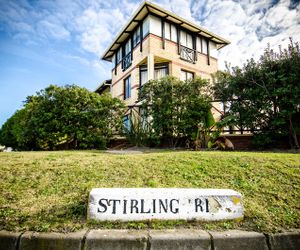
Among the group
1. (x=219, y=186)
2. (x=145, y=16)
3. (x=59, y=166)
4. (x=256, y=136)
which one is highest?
(x=145, y=16)

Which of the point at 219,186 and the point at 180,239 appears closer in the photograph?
the point at 180,239

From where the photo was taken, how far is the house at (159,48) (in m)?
15.0

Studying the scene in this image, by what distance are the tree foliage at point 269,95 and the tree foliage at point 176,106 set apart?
1185 mm

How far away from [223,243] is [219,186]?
1196 millimetres

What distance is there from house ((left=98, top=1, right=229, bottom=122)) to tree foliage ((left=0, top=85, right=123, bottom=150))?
197 inches

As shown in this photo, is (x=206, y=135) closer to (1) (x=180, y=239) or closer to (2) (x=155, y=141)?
(2) (x=155, y=141)

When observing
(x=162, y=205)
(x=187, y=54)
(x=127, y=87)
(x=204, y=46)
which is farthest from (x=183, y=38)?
(x=162, y=205)

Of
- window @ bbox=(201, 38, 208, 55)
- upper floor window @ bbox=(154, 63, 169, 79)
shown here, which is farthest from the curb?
window @ bbox=(201, 38, 208, 55)

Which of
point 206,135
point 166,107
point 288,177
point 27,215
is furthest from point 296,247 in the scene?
point 166,107

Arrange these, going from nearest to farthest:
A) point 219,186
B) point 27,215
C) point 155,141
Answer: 1. point 27,215
2. point 219,186
3. point 155,141

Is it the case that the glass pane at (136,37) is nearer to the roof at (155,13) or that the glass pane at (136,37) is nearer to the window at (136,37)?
the window at (136,37)

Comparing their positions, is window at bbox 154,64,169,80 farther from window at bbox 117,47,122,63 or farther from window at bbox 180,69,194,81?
window at bbox 117,47,122,63

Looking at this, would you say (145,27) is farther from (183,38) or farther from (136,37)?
(183,38)

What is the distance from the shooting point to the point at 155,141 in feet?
28.7
